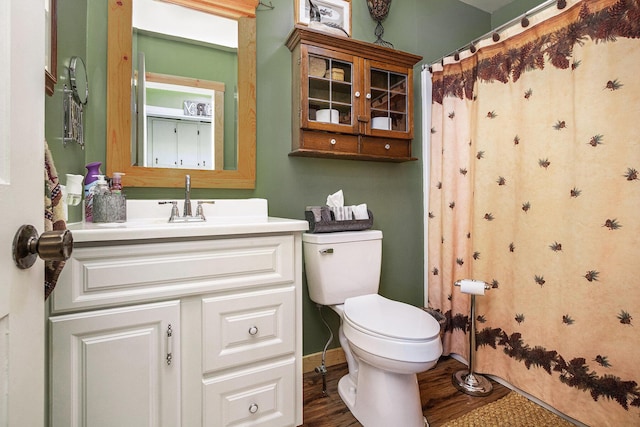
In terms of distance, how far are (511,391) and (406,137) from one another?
1.47 metres

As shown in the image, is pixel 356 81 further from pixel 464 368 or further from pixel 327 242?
pixel 464 368

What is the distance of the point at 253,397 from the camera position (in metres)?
1.12

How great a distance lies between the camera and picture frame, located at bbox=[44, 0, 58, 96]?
86cm

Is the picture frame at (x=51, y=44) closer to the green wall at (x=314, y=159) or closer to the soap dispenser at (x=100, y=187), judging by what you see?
the green wall at (x=314, y=159)

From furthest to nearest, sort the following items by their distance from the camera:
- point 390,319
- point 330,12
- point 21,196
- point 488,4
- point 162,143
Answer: point 488,4
point 330,12
point 162,143
point 390,319
point 21,196

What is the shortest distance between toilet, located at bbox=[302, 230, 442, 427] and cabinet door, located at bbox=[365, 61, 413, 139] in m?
0.62

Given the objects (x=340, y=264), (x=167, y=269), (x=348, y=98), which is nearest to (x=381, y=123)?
(x=348, y=98)

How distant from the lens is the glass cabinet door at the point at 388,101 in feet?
5.64

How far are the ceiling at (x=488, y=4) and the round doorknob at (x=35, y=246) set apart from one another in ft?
8.93

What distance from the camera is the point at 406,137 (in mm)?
1787

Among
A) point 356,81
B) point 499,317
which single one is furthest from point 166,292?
point 499,317

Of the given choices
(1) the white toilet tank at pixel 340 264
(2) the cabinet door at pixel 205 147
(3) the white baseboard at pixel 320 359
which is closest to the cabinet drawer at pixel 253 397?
(1) the white toilet tank at pixel 340 264

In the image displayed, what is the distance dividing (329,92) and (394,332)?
124cm

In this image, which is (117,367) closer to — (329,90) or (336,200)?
(336,200)
